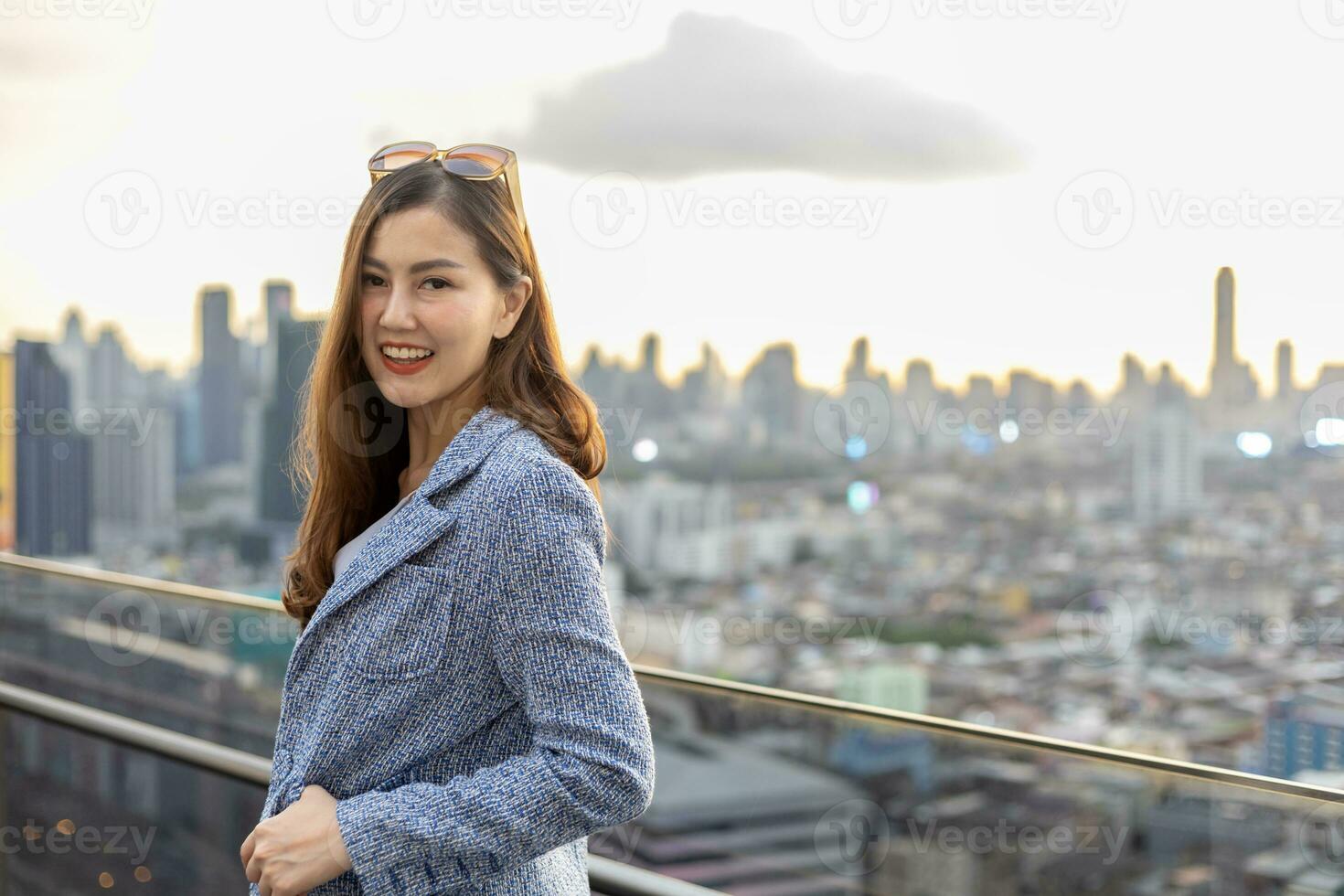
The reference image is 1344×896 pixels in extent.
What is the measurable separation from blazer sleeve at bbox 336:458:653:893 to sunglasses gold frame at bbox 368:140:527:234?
0.33 m

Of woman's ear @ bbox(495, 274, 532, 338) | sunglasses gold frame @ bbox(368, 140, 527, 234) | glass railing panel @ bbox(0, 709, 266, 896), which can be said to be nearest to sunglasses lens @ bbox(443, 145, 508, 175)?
sunglasses gold frame @ bbox(368, 140, 527, 234)

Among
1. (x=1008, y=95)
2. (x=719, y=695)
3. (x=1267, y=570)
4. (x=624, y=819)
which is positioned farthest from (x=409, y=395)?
(x=1008, y=95)

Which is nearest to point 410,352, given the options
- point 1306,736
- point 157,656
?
point 157,656

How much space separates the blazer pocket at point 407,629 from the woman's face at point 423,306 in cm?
18

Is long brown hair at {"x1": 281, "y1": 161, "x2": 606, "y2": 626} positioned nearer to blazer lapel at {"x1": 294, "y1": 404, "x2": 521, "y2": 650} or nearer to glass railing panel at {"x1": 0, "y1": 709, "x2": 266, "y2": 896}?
blazer lapel at {"x1": 294, "y1": 404, "x2": 521, "y2": 650}

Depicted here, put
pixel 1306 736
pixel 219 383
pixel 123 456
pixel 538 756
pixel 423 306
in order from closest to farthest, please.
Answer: pixel 538 756, pixel 423 306, pixel 1306 736, pixel 219 383, pixel 123 456

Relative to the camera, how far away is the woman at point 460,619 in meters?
0.85

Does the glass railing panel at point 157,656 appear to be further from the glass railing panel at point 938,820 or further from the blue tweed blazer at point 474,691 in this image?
the blue tweed blazer at point 474,691

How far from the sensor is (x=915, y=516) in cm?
2003

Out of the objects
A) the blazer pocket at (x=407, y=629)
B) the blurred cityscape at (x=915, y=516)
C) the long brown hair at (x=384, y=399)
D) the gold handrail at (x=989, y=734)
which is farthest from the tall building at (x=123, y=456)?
the blazer pocket at (x=407, y=629)

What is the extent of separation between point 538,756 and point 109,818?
2.28 meters

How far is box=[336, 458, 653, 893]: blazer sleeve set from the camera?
845 millimetres

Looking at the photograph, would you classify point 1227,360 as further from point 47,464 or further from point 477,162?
point 477,162

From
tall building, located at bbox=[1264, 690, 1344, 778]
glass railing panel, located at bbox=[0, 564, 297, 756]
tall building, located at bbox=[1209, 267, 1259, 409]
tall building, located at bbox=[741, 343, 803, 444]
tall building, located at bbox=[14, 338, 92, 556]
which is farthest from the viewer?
tall building, located at bbox=[741, 343, 803, 444]
